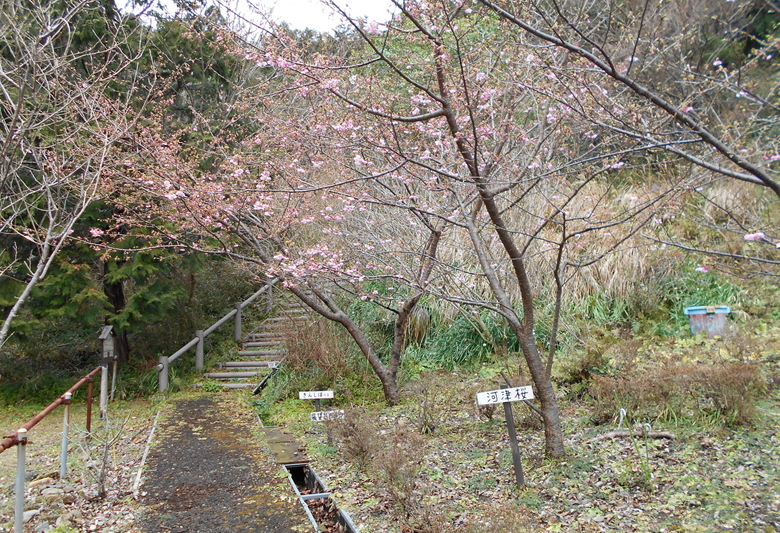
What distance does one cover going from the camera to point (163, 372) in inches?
391

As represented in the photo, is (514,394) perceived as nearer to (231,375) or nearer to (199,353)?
(231,375)

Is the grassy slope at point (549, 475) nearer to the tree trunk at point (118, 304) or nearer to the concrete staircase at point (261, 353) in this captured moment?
the concrete staircase at point (261, 353)

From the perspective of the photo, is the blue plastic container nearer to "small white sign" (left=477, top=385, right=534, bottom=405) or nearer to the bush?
the bush

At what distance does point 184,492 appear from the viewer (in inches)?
196

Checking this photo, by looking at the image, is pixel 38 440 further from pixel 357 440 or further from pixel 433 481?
pixel 433 481

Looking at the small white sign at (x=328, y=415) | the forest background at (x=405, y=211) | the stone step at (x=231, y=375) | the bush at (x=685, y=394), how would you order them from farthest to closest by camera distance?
the stone step at (x=231, y=375), the small white sign at (x=328, y=415), the forest background at (x=405, y=211), the bush at (x=685, y=394)

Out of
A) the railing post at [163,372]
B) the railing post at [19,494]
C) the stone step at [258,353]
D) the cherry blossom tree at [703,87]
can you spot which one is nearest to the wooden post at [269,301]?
the stone step at [258,353]

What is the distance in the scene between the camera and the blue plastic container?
7.04m

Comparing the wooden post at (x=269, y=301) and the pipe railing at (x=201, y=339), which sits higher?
the wooden post at (x=269, y=301)

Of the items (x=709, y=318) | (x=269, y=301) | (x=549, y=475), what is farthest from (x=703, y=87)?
(x=269, y=301)

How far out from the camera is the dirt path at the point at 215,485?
428 cm

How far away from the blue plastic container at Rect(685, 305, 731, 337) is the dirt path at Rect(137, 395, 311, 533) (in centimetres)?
541

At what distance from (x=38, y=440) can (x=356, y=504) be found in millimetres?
5388

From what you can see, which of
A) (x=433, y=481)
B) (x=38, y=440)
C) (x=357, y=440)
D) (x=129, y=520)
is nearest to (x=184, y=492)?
(x=129, y=520)
